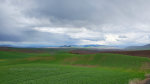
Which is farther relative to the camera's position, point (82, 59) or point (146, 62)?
point (82, 59)

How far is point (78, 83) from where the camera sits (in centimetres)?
1867

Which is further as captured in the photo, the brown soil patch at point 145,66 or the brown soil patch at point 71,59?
the brown soil patch at point 71,59

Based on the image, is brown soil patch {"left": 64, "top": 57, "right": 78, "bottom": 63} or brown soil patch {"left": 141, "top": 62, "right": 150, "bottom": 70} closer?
brown soil patch {"left": 141, "top": 62, "right": 150, "bottom": 70}

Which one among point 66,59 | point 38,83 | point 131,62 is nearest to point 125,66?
point 131,62

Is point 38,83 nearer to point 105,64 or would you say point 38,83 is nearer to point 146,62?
point 105,64

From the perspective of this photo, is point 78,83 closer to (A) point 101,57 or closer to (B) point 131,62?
(B) point 131,62

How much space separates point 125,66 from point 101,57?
11870 mm

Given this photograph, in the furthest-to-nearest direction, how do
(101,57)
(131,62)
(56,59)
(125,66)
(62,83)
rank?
1. (56,59)
2. (101,57)
3. (131,62)
4. (125,66)
5. (62,83)

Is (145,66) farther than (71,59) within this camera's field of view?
No

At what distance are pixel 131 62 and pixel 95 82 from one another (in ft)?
91.8

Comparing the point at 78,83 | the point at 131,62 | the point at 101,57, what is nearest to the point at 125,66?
the point at 131,62

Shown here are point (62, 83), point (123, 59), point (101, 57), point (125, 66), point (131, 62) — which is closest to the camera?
point (62, 83)

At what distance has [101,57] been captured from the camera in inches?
2041

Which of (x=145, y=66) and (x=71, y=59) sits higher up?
(x=71, y=59)
